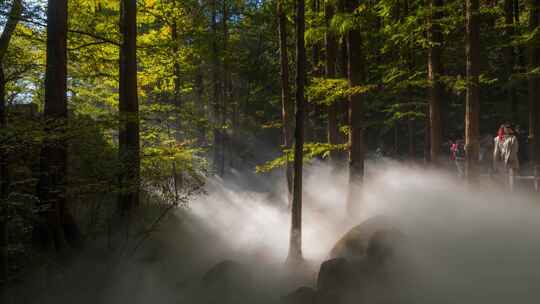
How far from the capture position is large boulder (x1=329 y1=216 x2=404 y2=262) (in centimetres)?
907

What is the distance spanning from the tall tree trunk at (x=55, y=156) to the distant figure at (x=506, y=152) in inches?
529

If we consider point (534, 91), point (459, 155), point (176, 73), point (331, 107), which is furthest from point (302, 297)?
point (459, 155)

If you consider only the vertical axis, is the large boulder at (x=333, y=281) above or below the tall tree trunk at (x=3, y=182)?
below

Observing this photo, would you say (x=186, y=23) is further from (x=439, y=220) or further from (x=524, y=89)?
(x=524, y=89)

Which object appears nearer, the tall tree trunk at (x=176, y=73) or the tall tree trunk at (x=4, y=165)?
the tall tree trunk at (x=4, y=165)

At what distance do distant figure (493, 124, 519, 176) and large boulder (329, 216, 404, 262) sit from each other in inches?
204

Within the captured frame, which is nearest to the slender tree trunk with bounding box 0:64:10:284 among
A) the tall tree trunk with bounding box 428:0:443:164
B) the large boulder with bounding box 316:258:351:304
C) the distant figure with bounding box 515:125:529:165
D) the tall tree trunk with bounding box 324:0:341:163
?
the large boulder with bounding box 316:258:351:304

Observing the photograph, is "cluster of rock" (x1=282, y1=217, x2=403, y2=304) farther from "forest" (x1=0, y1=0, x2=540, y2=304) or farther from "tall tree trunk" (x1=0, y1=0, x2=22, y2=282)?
"tall tree trunk" (x1=0, y1=0, x2=22, y2=282)

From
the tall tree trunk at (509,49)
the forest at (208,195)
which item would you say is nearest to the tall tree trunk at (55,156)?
the forest at (208,195)

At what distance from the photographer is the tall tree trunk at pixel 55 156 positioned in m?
8.37

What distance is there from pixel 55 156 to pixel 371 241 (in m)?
8.18

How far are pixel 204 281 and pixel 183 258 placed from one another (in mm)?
2360

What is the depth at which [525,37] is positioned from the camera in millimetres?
12523

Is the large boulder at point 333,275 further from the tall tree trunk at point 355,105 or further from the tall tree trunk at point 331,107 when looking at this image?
the tall tree trunk at point 331,107
